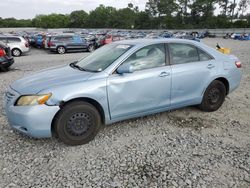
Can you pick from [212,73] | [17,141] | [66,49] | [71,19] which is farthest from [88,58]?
[71,19]

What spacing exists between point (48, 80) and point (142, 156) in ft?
5.89

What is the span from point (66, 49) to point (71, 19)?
102 m

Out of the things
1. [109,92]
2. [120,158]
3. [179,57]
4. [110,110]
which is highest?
[179,57]

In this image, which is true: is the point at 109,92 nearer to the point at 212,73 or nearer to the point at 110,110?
the point at 110,110

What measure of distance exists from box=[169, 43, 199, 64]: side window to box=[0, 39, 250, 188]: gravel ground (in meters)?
1.12

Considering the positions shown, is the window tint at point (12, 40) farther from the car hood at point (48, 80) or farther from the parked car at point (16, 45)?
the car hood at point (48, 80)

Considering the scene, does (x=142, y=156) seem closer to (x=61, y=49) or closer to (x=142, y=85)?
(x=142, y=85)

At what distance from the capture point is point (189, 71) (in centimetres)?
427

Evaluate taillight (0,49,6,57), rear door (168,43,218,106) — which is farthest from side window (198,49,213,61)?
taillight (0,49,6,57)

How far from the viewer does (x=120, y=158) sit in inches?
130

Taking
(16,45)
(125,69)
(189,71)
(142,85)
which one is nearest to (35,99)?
(125,69)

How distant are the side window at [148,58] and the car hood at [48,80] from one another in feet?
2.42

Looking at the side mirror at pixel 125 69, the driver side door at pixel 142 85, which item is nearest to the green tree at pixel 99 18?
the driver side door at pixel 142 85

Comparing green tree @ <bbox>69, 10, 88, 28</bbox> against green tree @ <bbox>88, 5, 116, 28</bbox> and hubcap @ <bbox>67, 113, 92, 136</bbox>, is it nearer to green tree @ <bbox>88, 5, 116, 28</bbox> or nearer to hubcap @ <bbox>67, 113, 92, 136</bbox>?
green tree @ <bbox>88, 5, 116, 28</bbox>
